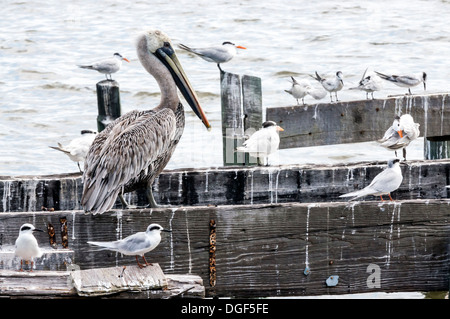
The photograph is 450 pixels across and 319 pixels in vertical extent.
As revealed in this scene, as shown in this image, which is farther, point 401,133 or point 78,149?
point 78,149

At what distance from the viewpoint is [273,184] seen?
282 inches

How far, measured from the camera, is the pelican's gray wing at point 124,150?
639 centimetres

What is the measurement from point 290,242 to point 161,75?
227 cm

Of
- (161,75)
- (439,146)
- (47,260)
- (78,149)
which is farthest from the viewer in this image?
(439,146)

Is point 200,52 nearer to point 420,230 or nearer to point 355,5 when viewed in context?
point 420,230

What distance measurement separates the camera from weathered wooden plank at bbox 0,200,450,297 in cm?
573

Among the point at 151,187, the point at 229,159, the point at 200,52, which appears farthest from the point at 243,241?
the point at 200,52

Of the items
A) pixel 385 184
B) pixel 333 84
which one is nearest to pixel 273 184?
pixel 385 184

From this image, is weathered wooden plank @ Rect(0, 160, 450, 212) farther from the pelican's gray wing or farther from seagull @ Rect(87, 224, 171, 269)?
seagull @ Rect(87, 224, 171, 269)

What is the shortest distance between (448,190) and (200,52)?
3742mm

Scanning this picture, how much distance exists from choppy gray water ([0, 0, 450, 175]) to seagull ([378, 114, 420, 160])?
5151mm

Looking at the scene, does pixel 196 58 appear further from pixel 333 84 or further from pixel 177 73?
pixel 177 73

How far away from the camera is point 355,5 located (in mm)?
24641

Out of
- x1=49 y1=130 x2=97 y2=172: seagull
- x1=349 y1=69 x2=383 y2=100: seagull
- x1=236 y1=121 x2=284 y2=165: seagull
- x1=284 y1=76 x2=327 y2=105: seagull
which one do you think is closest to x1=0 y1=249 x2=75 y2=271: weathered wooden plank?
x1=49 y1=130 x2=97 y2=172: seagull
